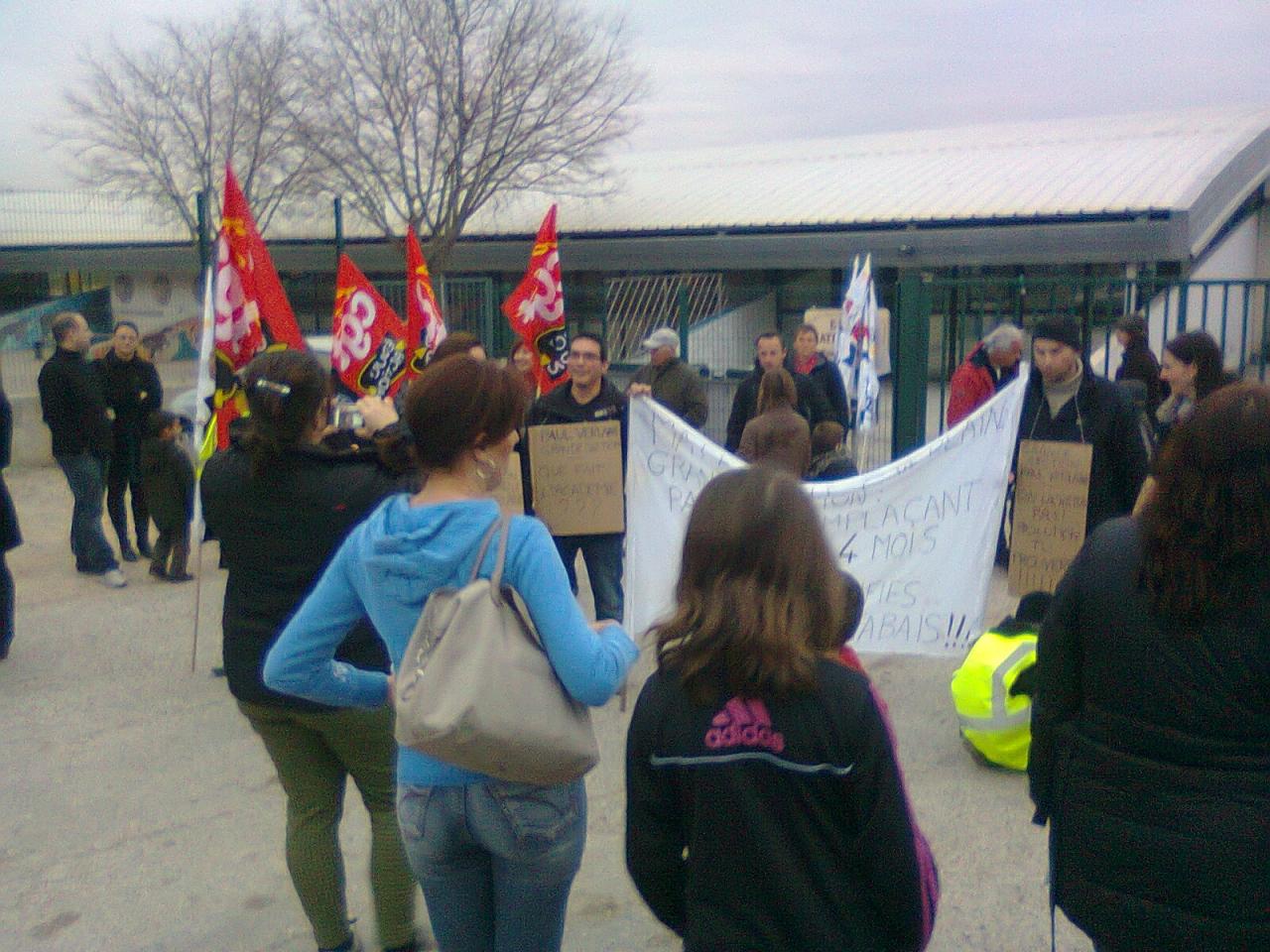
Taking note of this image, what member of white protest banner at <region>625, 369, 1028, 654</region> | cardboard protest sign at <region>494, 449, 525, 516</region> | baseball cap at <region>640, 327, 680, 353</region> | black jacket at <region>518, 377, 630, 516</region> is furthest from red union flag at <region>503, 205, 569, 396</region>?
white protest banner at <region>625, 369, 1028, 654</region>

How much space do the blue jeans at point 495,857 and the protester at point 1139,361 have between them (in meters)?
5.99

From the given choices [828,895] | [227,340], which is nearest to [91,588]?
[227,340]

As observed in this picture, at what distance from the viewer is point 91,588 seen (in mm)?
8180

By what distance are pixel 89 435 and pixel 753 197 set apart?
730 inches

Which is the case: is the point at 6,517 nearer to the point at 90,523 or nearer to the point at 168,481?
the point at 168,481

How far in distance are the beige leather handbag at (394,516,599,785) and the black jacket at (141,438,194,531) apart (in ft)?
20.7

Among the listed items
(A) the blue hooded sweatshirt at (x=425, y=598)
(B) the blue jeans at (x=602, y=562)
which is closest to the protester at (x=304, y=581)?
(A) the blue hooded sweatshirt at (x=425, y=598)

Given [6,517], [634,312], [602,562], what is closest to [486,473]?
[602,562]

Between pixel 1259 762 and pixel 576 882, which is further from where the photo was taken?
pixel 576 882

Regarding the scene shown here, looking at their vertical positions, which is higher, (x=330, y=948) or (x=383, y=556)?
(x=383, y=556)

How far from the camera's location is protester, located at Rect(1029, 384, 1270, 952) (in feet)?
6.57

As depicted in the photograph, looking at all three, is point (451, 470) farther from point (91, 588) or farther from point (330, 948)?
point (91, 588)

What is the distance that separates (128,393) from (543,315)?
3763 millimetres

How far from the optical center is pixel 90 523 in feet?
27.4
